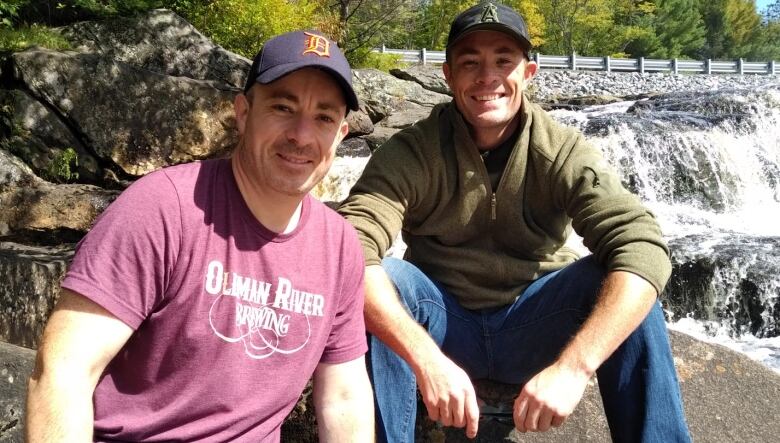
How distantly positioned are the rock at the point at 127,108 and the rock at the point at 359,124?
2798 mm

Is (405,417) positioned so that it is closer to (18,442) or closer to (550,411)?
(550,411)

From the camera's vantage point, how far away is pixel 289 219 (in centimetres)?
207

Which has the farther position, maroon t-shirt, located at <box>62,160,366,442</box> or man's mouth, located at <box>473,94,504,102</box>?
man's mouth, located at <box>473,94,504,102</box>

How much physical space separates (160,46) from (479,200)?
28.4ft

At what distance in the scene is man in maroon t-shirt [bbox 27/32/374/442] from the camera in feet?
5.53

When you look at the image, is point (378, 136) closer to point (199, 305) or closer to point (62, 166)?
point (62, 166)

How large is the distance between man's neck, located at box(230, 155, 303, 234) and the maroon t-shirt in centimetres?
2

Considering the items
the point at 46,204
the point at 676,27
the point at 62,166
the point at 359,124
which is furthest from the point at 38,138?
the point at 676,27

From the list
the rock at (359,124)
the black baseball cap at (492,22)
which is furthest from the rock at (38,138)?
the black baseball cap at (492,22)

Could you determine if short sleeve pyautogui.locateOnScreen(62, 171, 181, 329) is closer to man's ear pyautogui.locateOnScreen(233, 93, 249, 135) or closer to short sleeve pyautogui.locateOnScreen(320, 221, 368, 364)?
man's ear pyautogui.locateOnScreen(233, 93, 249, 135)

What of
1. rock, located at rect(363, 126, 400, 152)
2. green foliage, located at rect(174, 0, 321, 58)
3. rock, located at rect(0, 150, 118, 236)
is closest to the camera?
rock, located at rect(0, 150, 118, 236)

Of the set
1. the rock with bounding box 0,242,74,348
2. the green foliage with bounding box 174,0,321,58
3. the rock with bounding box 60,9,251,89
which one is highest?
the green foliage with bounding box 174,0,321,58

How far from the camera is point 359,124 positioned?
1173 centimetres

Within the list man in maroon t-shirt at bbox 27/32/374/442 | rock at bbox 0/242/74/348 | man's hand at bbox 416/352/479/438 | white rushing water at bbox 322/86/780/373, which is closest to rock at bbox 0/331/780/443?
man's hand at bbox 416/352/479/438
